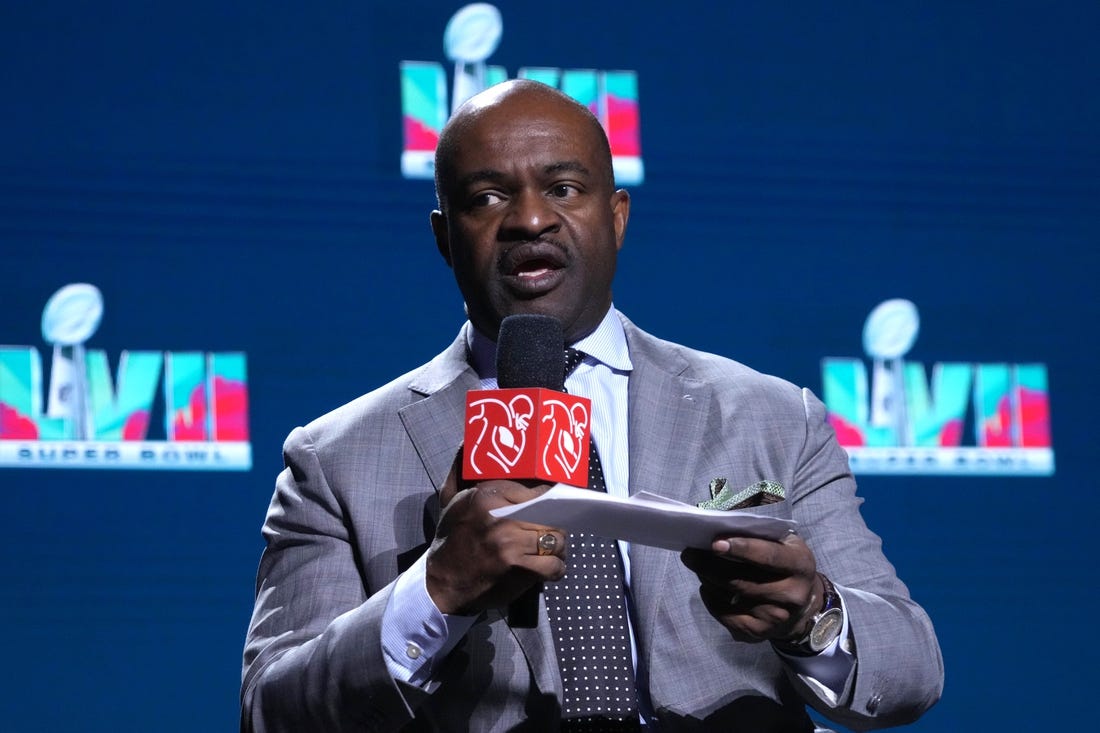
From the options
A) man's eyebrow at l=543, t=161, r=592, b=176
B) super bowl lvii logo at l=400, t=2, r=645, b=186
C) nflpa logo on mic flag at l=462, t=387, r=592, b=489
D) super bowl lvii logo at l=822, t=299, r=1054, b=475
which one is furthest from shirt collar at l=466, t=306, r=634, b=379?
super bowl lvii logo at l=822, t=299, r=1054, b=475

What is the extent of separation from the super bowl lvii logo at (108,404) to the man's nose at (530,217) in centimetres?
134

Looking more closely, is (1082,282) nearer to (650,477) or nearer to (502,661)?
(650,477)

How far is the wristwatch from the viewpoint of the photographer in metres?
1.64

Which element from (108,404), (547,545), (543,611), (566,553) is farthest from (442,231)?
(108,404)

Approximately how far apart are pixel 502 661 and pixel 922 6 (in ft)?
8.25

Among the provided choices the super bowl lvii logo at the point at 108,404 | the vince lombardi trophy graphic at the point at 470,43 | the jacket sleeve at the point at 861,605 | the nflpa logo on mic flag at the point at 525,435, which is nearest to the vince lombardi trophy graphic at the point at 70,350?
the super bowl lvii logo at the point at 108,404

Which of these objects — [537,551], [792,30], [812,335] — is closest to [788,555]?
[537,551]

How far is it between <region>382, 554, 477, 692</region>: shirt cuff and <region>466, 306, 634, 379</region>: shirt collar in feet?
1.71

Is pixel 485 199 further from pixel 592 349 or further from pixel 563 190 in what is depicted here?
pixel 592 349

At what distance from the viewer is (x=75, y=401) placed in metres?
3.05

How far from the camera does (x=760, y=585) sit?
1.55 meters

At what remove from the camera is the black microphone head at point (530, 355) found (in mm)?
1516

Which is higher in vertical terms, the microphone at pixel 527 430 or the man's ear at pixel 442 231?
the man's ear at pixel 442 231

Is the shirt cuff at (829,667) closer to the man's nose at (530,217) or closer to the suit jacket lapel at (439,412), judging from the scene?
the suit jacket lapel at (439,412)
